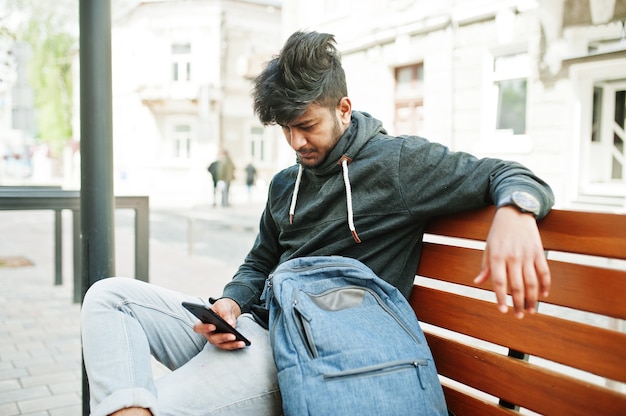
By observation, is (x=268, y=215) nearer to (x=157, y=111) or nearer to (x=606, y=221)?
(x=606, y=221)

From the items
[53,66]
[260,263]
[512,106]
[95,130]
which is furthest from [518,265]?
[53,66]

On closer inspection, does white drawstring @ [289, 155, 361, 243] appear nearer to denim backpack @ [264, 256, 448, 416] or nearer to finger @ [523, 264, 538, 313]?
denim backpack @ [264, 256, 448, 416]

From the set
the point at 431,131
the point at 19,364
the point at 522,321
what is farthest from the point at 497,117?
the point at 522,321

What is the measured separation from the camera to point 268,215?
2.19m

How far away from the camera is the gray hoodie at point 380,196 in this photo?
164 cm

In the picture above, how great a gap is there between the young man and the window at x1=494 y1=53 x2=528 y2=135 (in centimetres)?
685

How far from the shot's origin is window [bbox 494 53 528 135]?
8.36 metres

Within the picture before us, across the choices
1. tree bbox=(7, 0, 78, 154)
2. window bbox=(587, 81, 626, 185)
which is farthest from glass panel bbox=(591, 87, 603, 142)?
Result: tree bbox=(7, 0, 78, 154)

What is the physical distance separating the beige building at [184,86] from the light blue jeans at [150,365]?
78.6 feet

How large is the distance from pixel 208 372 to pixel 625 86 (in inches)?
204

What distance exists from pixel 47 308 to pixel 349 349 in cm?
430

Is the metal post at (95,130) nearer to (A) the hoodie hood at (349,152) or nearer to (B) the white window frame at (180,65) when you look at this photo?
(A) the hoodie hood at (349,152)

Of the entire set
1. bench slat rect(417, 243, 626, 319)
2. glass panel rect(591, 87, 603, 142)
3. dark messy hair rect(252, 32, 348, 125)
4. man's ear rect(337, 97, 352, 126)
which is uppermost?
glass panel rect(591, 87, 603, 142)

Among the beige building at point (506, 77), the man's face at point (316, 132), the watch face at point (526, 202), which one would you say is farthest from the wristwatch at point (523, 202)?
the beige building at point (506, 77)
